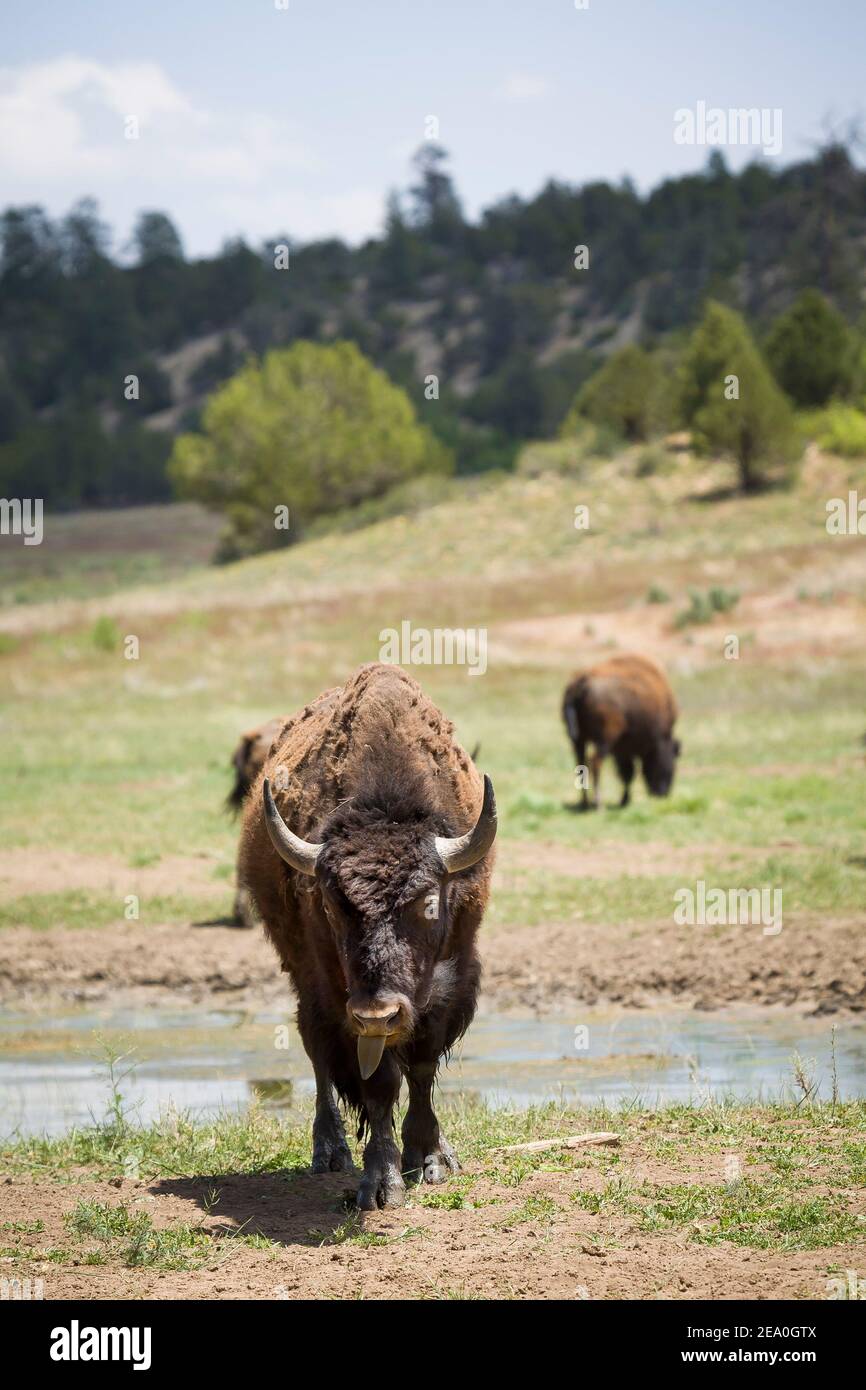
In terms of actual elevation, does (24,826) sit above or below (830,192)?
below

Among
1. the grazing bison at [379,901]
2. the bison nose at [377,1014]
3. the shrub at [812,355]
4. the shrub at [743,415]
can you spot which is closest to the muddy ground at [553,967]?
the grazing bison at [379,901]

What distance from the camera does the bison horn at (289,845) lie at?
686cm

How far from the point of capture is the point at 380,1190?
6914 millimetres

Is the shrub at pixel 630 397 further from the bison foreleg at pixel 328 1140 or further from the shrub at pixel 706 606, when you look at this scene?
the bison foreleg at pixel 328 1140

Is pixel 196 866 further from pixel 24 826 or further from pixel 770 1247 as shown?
pixel 770 1247

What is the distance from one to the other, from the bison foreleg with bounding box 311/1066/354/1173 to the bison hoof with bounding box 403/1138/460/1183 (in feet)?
2.05

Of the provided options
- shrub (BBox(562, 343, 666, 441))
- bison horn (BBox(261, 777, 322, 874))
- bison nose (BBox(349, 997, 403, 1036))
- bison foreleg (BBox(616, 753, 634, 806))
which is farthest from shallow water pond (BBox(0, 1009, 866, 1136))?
shrub (BBox(562, 343, 666, 441))

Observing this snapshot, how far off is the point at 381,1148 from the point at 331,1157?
1045 mm

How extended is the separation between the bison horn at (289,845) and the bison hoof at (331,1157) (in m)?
1.76

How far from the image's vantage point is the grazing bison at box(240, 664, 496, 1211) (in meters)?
6.61

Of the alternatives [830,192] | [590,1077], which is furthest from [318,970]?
[830,192]

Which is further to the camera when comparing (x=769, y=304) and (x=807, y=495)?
(x=769, y=304)
